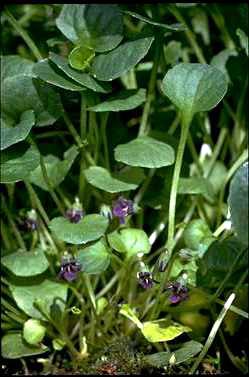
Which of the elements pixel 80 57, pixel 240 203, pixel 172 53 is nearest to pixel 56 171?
pixel 80 57

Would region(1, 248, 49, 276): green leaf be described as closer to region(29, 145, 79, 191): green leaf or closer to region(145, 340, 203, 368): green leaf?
region(29, 145, 79, 191): green leaf

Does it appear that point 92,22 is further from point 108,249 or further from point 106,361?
point 106,361

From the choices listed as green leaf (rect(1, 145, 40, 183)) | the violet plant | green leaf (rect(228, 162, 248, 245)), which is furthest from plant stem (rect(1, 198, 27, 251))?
green leaf (rect(228, 162, 248, 245))

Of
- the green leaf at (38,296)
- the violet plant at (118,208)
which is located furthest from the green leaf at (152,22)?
the green leaf at (38,296)

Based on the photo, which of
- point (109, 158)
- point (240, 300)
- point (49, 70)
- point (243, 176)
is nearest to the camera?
point (243, 176)

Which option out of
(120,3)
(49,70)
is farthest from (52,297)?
(120,3)

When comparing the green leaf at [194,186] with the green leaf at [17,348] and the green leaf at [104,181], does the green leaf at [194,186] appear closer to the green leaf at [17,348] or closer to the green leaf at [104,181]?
the green leaf at [104,181]

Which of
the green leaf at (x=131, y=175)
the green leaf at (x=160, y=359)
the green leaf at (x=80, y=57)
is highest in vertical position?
the green leaf at (x=80, y=57)
